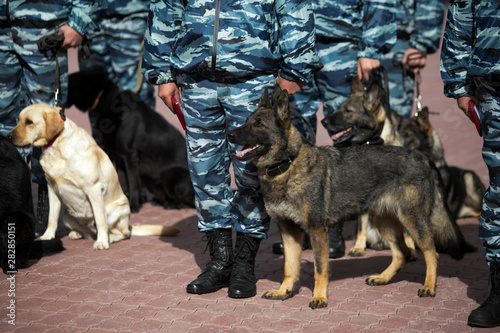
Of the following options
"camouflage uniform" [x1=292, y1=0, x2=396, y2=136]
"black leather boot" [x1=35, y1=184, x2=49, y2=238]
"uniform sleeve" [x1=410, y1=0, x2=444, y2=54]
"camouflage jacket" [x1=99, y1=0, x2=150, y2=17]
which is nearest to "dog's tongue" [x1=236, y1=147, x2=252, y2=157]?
"camouflage uniform" [x1=292, y1=0, x2=396, y2=136]

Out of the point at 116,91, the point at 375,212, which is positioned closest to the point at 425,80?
the point at 116,91

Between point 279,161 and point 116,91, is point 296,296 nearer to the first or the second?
point 279,161

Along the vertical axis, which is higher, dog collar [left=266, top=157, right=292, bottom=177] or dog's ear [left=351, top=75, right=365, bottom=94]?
dog's ear [left=351, top=75, right=365, bottom=94]

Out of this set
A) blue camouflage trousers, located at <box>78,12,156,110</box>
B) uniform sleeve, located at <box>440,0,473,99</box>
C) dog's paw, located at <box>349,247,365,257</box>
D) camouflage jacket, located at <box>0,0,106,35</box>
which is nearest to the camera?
uniform sleeve, located at <box>440,0,473,99</box>

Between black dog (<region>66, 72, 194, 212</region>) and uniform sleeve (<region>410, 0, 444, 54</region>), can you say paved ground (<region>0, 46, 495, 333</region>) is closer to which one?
black dog (<region>66, 72, 194, 212</region>)

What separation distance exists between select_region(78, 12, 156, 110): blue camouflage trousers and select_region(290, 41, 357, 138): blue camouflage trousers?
2.79 meters

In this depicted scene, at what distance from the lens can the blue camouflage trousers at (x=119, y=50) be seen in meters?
7.67

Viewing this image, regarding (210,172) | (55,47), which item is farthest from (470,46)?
Answer: (55,47)

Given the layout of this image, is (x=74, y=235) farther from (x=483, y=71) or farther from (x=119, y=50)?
(x=483, y=71)

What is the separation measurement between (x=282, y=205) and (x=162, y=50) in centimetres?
138

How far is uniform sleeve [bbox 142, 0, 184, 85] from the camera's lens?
4.46m

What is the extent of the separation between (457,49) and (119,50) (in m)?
4.63

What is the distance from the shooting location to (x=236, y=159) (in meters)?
4.41

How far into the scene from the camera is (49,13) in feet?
18.0
